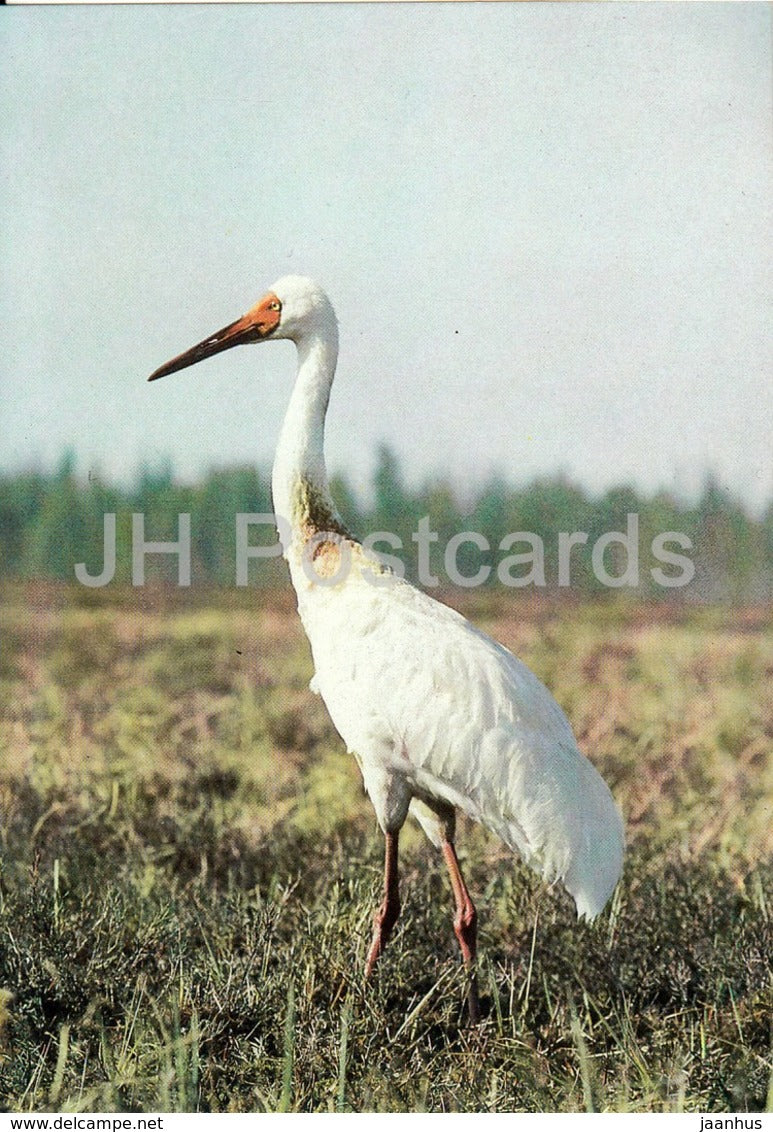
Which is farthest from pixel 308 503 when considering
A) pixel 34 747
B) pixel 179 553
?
pixel 179 553

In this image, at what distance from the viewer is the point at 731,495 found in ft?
20.3

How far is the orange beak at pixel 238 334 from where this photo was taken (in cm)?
451

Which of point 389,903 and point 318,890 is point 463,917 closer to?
point 389,903

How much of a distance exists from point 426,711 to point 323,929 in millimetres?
917

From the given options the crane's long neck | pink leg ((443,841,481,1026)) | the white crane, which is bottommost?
pink leg ((443,841,481,1026))

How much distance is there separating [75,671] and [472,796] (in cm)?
498

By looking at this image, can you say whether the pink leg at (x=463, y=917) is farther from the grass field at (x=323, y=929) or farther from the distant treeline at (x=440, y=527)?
the distant treeline at (x=440, y=527)

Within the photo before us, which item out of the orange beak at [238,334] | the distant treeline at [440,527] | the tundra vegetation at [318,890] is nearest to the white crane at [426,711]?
the orange beak at [238,334]

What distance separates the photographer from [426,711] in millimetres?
4125

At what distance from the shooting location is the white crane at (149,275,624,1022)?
412cm

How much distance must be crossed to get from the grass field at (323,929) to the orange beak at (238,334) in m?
1.73

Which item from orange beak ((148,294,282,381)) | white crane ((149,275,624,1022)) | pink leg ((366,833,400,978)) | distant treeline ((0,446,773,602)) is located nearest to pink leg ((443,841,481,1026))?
white crane ((149,275,624,1022))

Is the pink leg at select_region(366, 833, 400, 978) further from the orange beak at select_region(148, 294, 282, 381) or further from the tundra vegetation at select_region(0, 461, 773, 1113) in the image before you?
the orange beak at select_region(148, 294, 282, 381)
